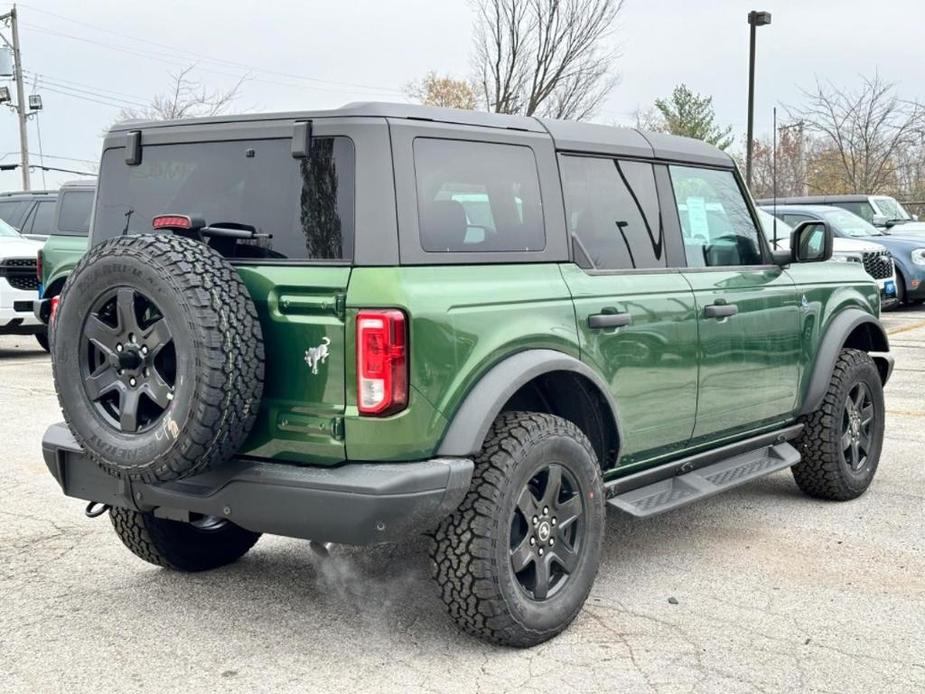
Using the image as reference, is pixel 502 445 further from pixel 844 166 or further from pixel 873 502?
pixel 844 166

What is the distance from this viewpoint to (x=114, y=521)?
4.77m

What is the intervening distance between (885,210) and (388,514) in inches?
738

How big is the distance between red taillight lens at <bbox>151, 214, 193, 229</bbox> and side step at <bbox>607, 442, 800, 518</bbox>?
1938mm

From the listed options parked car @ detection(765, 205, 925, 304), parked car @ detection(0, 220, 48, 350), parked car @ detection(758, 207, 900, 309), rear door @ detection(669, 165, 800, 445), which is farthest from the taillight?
parked car @ detection(765, 205, 925, 304)

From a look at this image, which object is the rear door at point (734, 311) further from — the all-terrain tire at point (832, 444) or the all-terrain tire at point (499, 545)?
the all-terrain tire at point (499, 545)

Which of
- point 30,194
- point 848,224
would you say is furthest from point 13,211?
point 848,224

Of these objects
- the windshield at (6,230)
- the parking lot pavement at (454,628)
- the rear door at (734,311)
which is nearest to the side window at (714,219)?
the rear door at (734,311)

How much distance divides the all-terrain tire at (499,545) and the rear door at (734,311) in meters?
1.25

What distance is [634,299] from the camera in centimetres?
451

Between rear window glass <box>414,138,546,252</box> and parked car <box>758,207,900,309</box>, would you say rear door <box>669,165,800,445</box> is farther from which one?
parked car <box>758,207,900,309</box>

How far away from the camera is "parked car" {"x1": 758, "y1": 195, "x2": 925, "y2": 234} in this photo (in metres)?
19.2

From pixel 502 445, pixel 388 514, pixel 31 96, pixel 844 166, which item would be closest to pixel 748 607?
pixel 502 445

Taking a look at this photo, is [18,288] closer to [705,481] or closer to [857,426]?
[857,426]

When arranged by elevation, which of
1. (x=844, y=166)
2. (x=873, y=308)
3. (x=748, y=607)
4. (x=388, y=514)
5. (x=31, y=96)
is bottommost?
(x=748, y=607)
